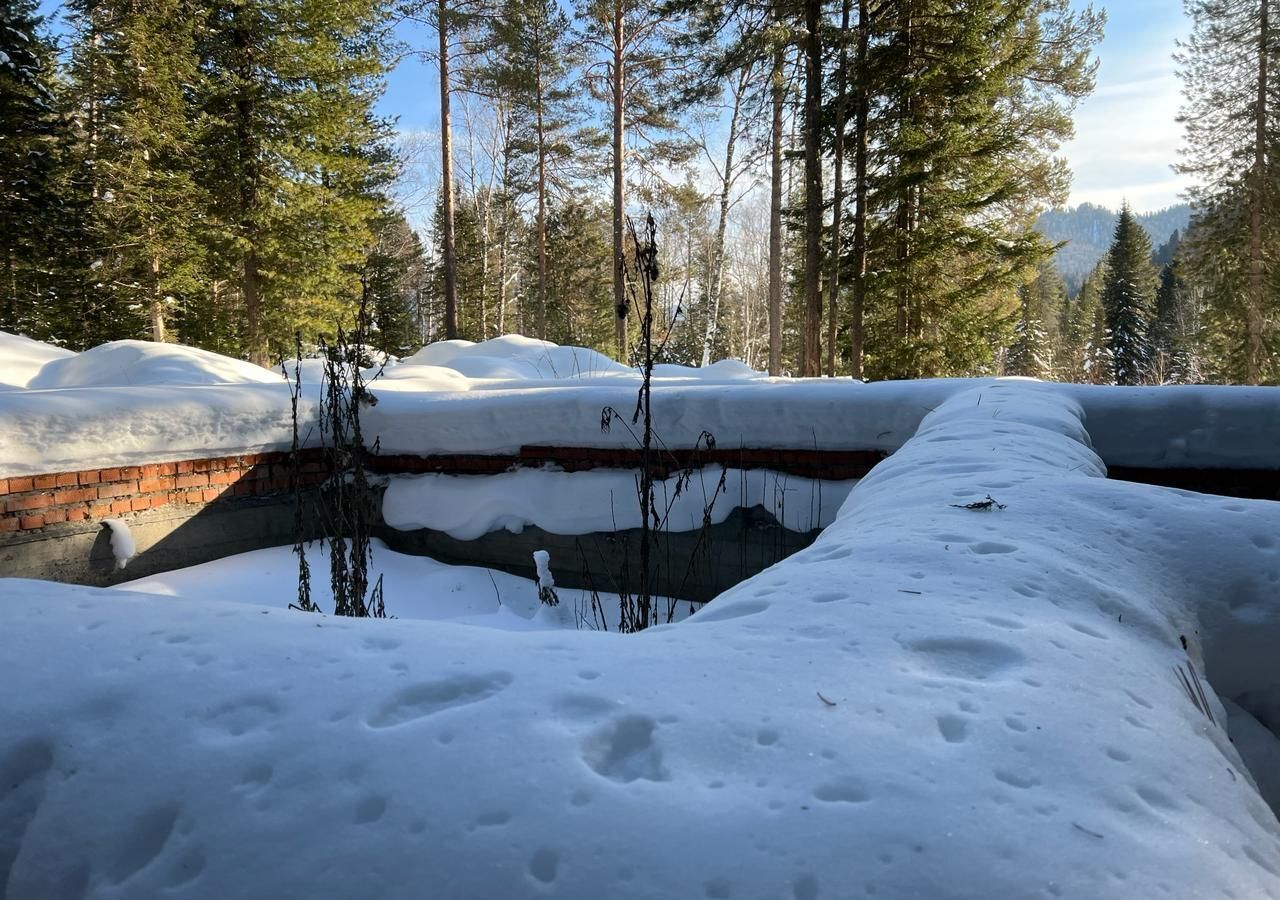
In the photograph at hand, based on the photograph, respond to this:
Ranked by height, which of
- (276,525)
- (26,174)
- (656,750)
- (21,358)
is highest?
(26,174)

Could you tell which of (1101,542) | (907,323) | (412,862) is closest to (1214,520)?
(1101,542)

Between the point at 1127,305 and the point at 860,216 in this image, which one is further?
the point at 1127,305

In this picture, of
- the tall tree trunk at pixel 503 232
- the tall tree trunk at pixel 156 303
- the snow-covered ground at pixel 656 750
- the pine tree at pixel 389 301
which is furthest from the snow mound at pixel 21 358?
the tall tree trunk at pixel 503 232

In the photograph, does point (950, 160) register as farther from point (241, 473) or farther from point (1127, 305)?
point (1127, 305)

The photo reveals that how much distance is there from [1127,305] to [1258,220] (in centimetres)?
1909

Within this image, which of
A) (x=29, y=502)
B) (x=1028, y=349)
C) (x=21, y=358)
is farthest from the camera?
(x=1028, y=349)

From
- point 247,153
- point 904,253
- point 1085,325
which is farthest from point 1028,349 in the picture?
point 247,153

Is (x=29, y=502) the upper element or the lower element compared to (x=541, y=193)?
lower

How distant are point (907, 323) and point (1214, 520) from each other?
12.0 meters

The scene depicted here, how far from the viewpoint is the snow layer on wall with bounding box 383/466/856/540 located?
4.54 m

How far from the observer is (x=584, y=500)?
489 centimetres

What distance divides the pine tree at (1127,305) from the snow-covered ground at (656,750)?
37.6m

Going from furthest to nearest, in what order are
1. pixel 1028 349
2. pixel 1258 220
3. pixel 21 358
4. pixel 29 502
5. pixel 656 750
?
pixel 1028 349, pixel 1258 220, pixel 21 358, pixel 29 502, pixel 656 750

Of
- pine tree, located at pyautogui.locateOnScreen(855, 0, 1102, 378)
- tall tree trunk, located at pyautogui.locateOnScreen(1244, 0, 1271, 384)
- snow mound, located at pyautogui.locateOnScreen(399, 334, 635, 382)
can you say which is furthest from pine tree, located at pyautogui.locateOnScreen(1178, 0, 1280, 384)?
snow mound, located at pyautogui.locateOnScreen(399, 334, 635, 382)
